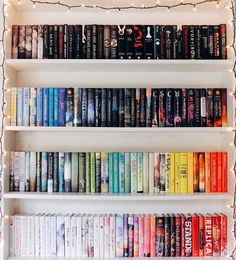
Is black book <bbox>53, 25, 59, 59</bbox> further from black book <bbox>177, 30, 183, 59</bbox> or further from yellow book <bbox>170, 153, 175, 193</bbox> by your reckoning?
yellow book <bbox>170, 153, 175, 193</bbox>

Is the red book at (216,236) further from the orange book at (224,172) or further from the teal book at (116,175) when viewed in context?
the teal book at (116,175)

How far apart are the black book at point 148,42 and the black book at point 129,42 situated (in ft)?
0.18

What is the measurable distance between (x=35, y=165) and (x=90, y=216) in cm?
32

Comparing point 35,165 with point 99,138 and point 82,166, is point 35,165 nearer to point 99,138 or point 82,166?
point 82,166

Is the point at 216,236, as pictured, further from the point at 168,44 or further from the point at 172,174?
the point at 168,44

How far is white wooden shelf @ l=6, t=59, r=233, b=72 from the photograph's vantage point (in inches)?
57.7

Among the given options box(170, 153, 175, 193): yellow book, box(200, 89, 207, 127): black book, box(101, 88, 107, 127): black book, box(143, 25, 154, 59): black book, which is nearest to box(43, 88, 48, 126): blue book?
box(101, 88, 107, 127): black book

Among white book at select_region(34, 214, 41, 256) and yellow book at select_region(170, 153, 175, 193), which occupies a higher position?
yellow book at select_region(170, 153, 175, 193)

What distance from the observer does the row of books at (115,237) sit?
1.50 metres

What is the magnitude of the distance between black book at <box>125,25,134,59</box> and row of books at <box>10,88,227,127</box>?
6.0 inches

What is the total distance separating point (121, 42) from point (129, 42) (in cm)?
A: 3

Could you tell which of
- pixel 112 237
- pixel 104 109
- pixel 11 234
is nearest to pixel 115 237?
pixel 112 237

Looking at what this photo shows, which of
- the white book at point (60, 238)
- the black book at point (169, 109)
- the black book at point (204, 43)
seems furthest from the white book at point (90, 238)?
the black book at point (204, 43)

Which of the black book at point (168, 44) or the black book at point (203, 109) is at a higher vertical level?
the black book at point (168, 44)
